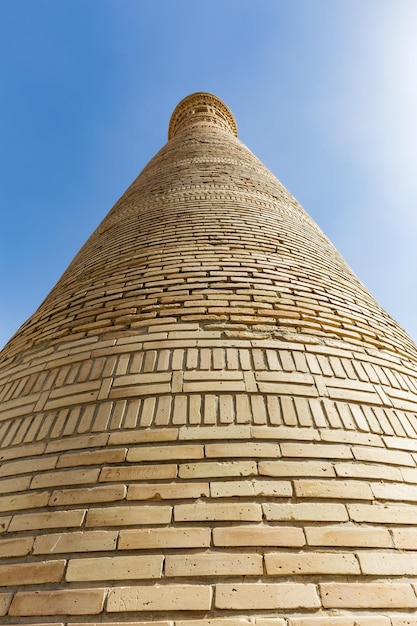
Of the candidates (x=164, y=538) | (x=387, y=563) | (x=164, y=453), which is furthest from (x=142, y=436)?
(x=387, y=563)

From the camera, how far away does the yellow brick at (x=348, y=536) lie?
1.11 meters

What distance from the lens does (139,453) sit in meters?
1.30

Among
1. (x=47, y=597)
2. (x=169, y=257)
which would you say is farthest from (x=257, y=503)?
(x=169, y=257)

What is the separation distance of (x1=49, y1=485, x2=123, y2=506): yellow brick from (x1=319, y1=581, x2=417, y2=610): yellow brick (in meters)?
0.62

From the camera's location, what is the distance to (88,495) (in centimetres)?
122

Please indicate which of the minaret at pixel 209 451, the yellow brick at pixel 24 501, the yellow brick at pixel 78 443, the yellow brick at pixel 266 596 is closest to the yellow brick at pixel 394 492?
the minaret at pixel 209 451

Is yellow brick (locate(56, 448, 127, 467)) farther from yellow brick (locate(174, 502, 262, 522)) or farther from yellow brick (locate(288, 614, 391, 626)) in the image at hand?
yellow brick (locate(288, 614, 391, 626))

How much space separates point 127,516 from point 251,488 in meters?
0.38

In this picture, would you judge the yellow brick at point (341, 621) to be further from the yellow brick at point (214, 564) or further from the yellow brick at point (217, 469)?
the yellow brick at point (217, 469)

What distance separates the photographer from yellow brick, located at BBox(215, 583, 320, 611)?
38.6 inches

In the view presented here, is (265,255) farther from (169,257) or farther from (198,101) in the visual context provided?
(198,101)

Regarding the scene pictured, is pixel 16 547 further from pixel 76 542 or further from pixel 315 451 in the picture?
pixel 315 451

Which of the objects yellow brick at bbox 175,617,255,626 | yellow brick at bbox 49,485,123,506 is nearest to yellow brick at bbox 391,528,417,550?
yellow brick at bbox 175,617,255,626

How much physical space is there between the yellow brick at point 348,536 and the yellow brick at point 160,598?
33 centimetres
